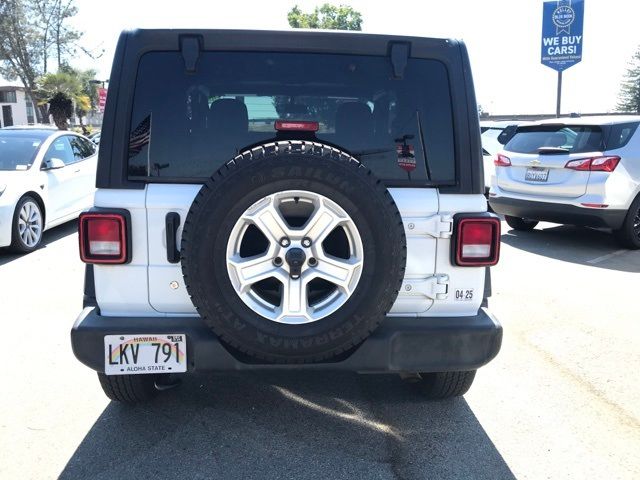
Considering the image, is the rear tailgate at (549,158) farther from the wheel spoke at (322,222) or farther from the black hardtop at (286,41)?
the wheel spoke at (322,222)

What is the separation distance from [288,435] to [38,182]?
575 centimetres

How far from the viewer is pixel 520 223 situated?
30.2ft

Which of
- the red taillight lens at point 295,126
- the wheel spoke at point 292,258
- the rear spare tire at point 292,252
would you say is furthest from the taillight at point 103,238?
the red taillight lens at point 295,126

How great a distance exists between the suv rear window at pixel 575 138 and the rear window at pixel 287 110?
546 centimetres

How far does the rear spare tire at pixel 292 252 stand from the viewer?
236 cm

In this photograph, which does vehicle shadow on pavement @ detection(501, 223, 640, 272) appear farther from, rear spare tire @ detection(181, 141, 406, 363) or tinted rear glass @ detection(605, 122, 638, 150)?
rear spare tire @ detection(181, 141, 406, 363)

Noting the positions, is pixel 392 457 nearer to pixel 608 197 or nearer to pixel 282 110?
pixel 282 110

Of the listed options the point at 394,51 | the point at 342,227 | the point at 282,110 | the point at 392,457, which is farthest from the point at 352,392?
the point at 394,51

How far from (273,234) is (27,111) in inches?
2087

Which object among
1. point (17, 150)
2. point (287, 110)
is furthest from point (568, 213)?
point (17, 150)

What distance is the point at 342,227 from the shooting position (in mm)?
2479

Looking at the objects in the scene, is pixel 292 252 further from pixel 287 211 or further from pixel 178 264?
pixel 178 264

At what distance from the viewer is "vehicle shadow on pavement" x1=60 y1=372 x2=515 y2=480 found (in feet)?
8.91

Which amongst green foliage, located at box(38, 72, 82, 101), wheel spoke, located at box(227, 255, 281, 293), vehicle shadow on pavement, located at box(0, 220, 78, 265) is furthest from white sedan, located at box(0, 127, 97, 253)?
green foliage, located at box(38, 72, 82, 101)
